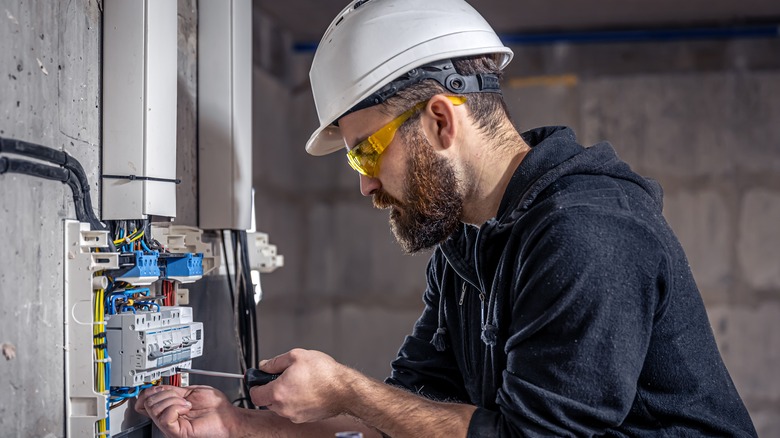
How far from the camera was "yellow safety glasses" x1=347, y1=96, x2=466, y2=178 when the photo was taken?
1.37m

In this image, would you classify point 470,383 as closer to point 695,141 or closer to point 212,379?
Answer: point 212,379

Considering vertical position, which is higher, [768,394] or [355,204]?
[355,204]

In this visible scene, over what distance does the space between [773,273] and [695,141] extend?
2.16 feet

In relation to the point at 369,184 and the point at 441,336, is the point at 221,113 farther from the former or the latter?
the point at 441,336

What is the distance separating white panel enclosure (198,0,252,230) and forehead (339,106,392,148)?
37 cm

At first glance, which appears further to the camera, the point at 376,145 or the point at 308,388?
the point at 376,145

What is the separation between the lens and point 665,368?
117cm

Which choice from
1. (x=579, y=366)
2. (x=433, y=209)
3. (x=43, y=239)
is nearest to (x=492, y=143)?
(x=433, y=209)

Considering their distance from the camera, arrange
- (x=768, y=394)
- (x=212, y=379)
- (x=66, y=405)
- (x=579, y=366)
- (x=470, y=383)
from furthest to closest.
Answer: (x=768, y=394) → (x=212, y=379) → (x=470, y=383) → (x=66, y=405) → (x=579, y=366)

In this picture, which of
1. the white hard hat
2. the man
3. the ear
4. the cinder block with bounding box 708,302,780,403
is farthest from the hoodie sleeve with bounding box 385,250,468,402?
the cinder block with bounding box 708,302,780,403

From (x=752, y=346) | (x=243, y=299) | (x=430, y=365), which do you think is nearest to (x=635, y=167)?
(x=752, y=346)

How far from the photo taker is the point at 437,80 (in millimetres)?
1357

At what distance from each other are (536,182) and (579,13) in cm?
214

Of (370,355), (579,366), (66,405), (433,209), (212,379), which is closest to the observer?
(579,366)
